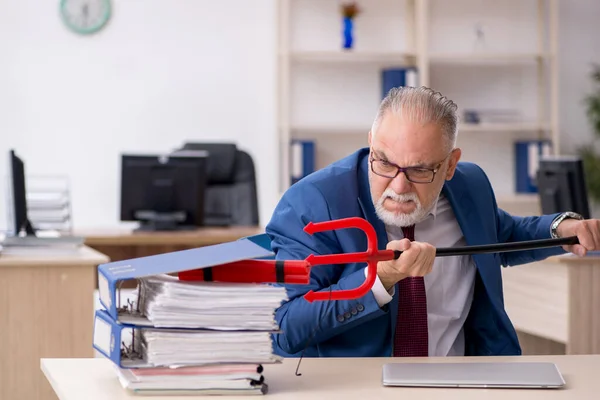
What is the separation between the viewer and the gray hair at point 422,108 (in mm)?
1898

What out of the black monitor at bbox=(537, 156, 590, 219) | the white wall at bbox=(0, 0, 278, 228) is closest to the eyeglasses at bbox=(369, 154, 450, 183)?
the black monitor at bbox=(537, 156, 590, 219)

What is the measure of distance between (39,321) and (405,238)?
181cm

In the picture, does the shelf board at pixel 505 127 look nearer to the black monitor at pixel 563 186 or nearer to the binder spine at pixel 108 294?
the black monitor at pixel 563 186

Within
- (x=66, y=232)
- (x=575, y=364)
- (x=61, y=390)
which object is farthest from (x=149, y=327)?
(x=66, y=232)

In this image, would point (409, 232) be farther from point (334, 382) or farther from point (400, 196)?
point (334, 382)

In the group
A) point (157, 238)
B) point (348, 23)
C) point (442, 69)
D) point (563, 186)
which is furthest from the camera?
point (442, 69)

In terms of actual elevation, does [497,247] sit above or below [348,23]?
below

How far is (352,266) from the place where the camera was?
1.93 m

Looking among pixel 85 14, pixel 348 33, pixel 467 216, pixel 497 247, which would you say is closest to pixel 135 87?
pixel 85 14

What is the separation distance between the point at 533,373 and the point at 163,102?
4.69 meters

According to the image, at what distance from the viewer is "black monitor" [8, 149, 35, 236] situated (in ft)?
11.8

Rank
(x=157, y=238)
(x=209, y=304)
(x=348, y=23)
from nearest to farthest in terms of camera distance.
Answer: (x=209, y=304)
(x=157, y=238)
(x=348, y=23)

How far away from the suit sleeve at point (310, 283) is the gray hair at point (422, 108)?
0.22 m

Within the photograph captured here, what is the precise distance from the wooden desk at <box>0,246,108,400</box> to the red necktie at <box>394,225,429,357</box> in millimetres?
1626
